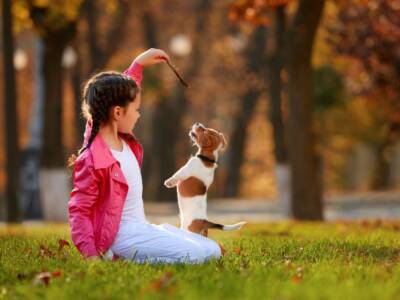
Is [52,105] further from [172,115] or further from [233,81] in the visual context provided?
[233,81]

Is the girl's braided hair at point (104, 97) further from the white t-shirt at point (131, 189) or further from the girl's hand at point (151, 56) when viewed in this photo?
the girl's hand at point (151, 56)

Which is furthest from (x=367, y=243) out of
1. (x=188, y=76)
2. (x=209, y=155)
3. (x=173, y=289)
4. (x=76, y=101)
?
(x=188, y=76)

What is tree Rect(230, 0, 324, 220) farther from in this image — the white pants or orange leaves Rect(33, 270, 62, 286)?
orange leaves Rect(33, 270, 62, 286)

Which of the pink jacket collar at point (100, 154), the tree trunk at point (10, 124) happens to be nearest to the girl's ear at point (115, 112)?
the pink jacket collar at point (100, 154)

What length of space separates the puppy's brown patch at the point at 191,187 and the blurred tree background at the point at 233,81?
11543 millimetres

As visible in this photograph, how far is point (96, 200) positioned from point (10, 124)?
15511mm

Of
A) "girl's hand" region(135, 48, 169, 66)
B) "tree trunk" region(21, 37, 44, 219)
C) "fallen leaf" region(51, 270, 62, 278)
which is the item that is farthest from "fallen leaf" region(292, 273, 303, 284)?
"tree trunk" region(21, 37, 44, 219)

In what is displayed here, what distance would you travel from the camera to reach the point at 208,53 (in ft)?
148

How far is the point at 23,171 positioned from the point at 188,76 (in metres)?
11.5

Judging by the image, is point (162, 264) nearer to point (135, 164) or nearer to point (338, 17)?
point (135, 164)

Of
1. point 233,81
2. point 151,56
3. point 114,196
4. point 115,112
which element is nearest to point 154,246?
point 114,196

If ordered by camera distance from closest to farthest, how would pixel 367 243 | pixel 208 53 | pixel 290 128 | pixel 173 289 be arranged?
pixel 173 289 → pixel 367 243 → pixel 290 128 → pixel 208 53

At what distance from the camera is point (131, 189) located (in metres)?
8.13

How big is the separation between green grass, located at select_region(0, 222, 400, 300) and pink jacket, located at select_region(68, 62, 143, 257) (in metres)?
0.21
